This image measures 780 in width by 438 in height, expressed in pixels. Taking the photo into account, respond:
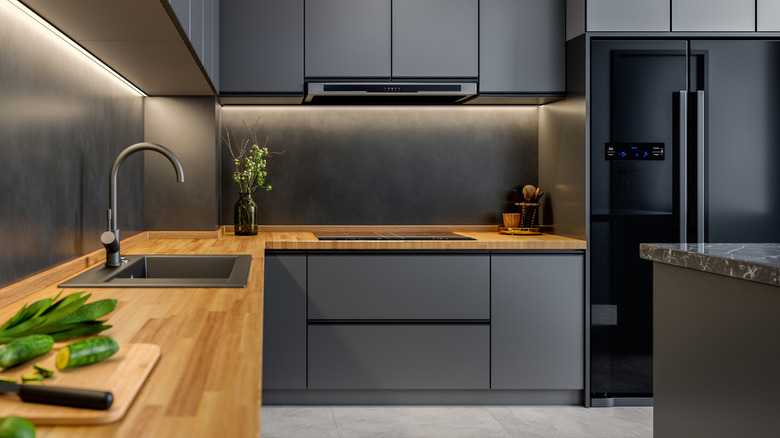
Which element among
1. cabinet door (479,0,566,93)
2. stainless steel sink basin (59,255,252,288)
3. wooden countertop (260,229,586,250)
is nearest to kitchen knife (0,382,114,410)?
stainless steel sink basin (59,255,252,288)

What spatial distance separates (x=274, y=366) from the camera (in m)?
2.92

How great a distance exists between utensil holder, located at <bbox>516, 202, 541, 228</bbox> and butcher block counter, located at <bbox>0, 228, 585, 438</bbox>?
5.47 ft

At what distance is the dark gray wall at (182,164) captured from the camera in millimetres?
3244

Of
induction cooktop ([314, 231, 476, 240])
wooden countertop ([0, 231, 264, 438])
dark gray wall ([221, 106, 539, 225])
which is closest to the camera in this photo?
wooden countertop ([0, 231, 264, 438])

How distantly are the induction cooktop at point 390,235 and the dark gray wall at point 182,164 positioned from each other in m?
0.66

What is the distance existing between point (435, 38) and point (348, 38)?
1.53 feet

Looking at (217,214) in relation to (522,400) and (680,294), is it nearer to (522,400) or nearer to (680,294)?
(522,400)

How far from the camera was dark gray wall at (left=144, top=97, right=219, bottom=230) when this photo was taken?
324 cm

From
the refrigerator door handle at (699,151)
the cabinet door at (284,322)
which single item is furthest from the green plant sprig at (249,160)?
the refrigerator door handle at (699,151)

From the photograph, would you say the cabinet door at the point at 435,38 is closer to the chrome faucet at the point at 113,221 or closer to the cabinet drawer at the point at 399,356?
the cabinet drawer at the point at 399,356

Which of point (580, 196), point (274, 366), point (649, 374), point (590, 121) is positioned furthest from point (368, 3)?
point (649, 374)

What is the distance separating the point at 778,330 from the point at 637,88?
1.87 m

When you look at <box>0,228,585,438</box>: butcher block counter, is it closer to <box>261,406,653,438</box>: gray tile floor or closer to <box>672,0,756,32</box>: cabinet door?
<box>261,406,653,438</box>: gray tile floor

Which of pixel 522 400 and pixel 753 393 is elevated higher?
pixel 753 393
